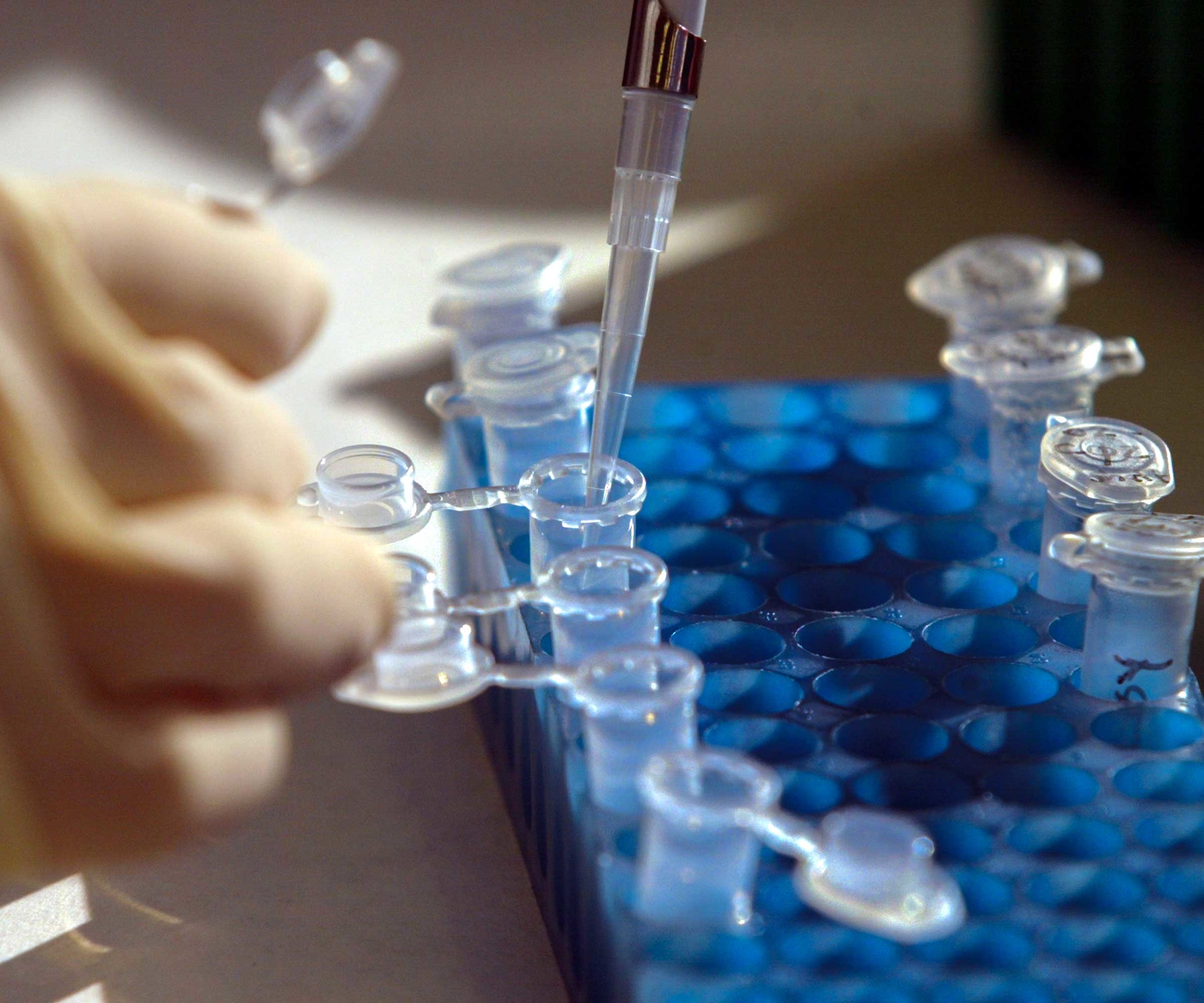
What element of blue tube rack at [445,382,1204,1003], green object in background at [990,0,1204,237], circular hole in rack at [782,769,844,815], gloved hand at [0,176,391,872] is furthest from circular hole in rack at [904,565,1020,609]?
green object in background at [990,0,1204,237]

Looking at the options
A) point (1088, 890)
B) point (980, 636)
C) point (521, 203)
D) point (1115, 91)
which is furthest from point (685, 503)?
point (1115, 91)

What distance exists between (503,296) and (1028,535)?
0.23 m

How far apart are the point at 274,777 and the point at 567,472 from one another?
162mm

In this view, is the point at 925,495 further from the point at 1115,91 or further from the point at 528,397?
the point at 1115,91

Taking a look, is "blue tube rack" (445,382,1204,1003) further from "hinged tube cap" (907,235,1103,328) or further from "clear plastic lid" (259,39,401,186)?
"clear plastic lid" (259,39,401,186)

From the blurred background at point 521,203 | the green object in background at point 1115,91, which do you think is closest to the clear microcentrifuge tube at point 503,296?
the blurred background at point 521,203

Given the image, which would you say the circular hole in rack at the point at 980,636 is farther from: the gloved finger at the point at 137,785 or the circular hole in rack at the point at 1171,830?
the gloved finger at the point at 137,785

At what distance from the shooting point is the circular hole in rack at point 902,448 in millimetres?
608

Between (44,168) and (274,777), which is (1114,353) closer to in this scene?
(274,777)

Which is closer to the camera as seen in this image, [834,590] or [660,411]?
[834,590]

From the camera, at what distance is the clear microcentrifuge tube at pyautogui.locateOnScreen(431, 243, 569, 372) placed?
61 centimetres

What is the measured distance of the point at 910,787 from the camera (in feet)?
1.42

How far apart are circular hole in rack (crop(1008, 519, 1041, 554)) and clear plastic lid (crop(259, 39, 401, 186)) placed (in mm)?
299

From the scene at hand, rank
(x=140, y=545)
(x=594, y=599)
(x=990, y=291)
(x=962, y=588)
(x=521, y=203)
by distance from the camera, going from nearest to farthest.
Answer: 1. (x=140, y=545)
2. (x=594, y=599)
3. (x=962, y=588)
4. (x=990, y=291)
5. (x=521, y=203)
